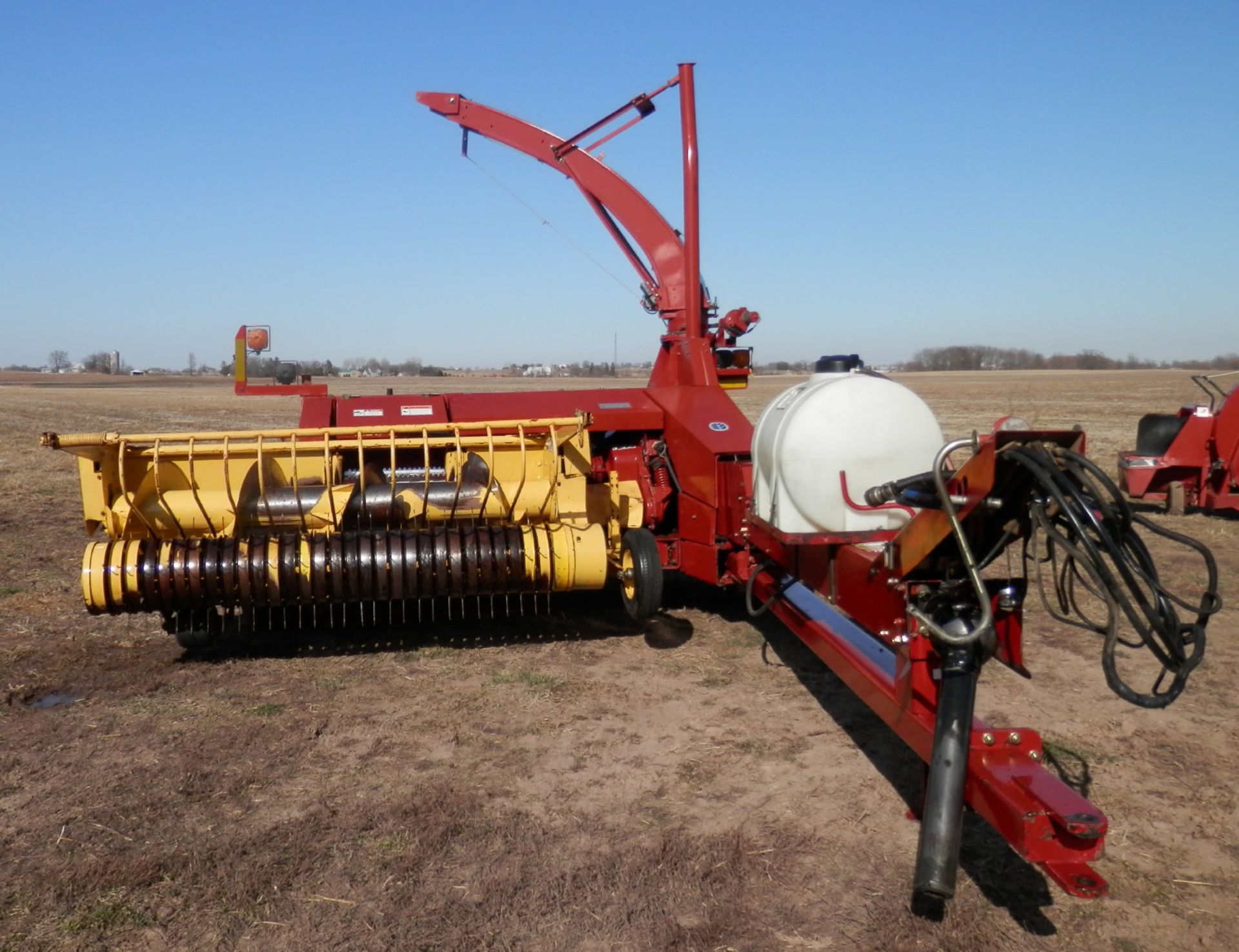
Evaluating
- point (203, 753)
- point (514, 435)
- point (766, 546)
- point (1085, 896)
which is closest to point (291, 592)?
point (203, 753)

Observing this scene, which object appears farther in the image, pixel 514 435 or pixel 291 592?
pixel 514 435

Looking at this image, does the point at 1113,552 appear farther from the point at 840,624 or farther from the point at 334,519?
the point at 334,519

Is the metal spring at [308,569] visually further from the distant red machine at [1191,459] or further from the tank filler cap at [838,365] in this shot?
the distant red machine at [1191,459]

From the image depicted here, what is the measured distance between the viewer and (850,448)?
13.5 feet

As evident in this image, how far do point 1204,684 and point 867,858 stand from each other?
268 centimetres

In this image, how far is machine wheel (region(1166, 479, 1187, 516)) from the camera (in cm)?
1034

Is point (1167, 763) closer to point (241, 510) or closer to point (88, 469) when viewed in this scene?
point (241, 510)

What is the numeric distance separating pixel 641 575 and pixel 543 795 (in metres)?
1.66

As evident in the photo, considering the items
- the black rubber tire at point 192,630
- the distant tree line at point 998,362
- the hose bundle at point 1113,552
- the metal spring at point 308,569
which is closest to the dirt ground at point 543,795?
the black rubber tire at point 192,630

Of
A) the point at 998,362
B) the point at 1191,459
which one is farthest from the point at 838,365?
the point at 998,362

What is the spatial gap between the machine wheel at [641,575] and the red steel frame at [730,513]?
407 millimetres

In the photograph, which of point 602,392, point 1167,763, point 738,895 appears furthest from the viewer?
point 602,392

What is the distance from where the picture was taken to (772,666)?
5469 millimetres

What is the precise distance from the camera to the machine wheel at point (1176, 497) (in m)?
10.3
